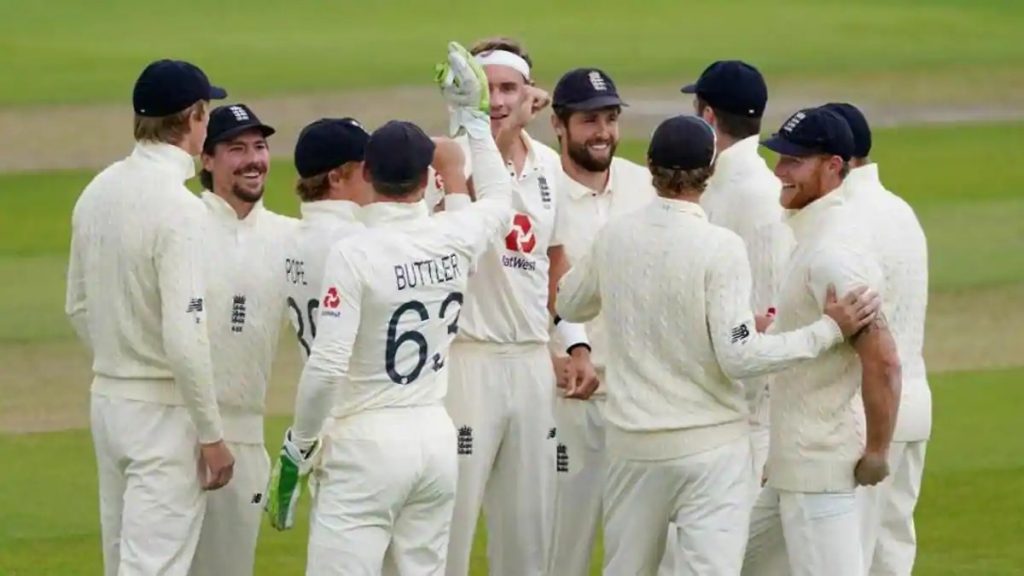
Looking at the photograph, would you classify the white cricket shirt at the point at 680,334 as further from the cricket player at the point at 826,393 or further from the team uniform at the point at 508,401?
the team uniform at the point at 508,401

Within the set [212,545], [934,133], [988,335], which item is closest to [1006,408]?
[988,335]

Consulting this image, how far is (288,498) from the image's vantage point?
6617 mm

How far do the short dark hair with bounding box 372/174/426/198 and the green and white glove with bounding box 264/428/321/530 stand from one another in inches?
32.4

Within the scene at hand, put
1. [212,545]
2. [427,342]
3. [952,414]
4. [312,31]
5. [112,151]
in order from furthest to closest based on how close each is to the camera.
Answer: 1. [312,31]
2. [112,151]
3. [952,414]
4. [212,545]
5. [427,342]

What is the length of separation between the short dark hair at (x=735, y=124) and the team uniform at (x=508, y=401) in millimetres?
762

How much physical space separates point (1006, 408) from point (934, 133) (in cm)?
1042

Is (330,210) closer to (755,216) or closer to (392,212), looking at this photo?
(392,212)

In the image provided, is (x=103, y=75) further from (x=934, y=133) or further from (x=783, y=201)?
(x=783, y=201)

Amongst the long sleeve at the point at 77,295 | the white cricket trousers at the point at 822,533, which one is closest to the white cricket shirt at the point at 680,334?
the white cricket trousers at the point at 822,533

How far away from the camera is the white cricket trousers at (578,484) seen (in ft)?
25.9

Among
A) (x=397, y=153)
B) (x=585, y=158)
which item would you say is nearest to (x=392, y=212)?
(x=397, y=153)

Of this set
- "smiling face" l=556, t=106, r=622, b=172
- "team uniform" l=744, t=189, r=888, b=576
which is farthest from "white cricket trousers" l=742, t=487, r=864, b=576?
"smiling face" l=556, t=106, r=622, b=172

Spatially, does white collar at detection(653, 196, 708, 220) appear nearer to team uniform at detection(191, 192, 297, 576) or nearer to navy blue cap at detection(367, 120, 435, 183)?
navy blue cap at detection(367, 120, 435, 183)

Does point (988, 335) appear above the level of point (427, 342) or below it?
below
